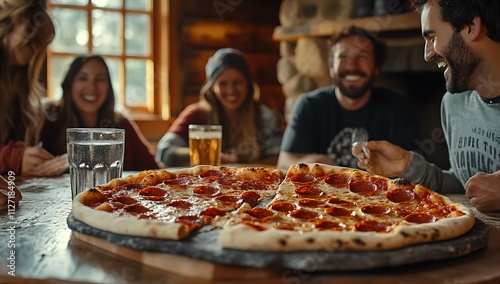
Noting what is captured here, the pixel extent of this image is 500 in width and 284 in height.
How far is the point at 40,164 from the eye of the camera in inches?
99.0

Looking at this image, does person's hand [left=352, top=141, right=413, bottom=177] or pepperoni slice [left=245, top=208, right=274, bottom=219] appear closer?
pepperoni slice [left=245, top=208, right=274, bottom=219]

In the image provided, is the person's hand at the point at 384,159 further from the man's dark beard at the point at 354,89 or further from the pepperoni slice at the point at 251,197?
the man's dark beard at the point at 354,89

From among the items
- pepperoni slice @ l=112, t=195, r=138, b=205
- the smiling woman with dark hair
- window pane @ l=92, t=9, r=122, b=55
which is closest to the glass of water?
pepperoni slice @ l=112, t=195, r=138, b=205

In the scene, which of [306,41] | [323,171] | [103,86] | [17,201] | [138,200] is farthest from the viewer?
[306,41]

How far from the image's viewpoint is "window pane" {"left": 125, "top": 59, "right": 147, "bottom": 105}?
549 centimetres

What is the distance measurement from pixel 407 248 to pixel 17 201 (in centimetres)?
122

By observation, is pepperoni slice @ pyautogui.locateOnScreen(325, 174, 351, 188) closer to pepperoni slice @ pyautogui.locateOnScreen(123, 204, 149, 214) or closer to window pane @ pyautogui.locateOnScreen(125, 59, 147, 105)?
pepperoni slice @ pyautogui.locateOnScreen(123, 204, 149, 214)

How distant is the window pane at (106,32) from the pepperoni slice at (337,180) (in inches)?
152

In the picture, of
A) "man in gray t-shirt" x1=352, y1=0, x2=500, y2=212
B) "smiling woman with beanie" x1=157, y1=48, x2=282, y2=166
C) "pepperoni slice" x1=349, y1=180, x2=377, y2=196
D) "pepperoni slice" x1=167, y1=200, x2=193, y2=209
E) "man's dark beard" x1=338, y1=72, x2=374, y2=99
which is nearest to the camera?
"pepperoni slice" x1=167, y1=200, x2=193, y2=209

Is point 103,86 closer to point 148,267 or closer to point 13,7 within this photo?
point 13,7

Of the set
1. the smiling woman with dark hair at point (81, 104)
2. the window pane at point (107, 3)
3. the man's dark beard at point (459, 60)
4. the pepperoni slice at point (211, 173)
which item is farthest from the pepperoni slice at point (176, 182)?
the window pane at point (107, 3)

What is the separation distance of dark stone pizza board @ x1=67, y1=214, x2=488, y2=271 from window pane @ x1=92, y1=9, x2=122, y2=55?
14.1ft

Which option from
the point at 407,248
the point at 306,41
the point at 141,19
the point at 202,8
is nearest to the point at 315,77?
the point at 306,41

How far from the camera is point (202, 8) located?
561 centimetres
